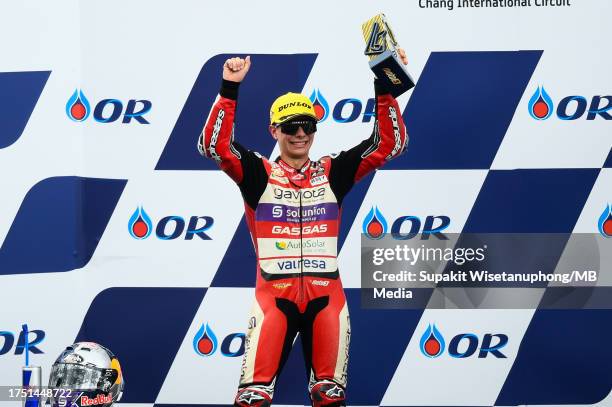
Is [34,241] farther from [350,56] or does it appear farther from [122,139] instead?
[350,56]

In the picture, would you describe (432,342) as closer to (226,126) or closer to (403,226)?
(403,226)

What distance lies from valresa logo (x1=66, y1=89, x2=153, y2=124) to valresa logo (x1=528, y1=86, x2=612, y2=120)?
1836mm

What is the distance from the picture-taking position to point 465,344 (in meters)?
5.18

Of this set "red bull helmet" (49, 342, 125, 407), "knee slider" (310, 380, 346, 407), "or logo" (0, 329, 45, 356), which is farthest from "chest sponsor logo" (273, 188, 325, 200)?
"or logo" (0, 329, 45, 356)

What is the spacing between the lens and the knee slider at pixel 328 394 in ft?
13.5

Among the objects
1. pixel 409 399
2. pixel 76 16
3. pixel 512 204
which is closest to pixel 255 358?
pixel 409 399

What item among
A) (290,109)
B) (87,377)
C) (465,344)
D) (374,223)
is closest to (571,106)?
(374,223)

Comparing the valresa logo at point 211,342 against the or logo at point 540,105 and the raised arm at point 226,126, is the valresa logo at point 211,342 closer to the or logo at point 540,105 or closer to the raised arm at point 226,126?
the raised arm at point 226,126

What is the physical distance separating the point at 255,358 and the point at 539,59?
2.08 meters

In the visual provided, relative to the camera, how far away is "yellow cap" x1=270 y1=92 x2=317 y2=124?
4.23 meters

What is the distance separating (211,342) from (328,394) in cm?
123

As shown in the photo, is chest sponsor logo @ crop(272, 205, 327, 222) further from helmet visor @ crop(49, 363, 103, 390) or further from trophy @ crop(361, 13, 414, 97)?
helmet visor @ crop(49, 363, 103, 390)

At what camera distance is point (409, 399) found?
520 cm

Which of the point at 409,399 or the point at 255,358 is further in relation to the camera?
the point at 409,399
